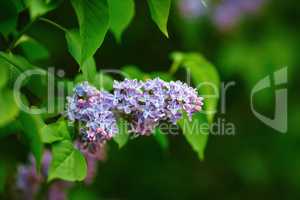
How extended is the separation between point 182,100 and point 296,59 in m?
2.60

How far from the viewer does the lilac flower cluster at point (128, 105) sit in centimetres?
181

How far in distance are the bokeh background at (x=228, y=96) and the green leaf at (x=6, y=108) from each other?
267 cm

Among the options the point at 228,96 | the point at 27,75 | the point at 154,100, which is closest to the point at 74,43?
the point at 27,75

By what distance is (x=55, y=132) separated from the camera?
1879 millimetres

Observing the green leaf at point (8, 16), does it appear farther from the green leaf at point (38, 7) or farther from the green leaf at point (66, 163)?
the green leaf at point (66, 163)

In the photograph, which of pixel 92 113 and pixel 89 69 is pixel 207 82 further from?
pixel 92 113

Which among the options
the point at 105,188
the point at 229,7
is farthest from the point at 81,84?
the point at 105,188

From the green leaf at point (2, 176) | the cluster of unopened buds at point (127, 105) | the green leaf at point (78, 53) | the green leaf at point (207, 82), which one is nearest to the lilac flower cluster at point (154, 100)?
the cluster of unopened buds at point (127, 105)

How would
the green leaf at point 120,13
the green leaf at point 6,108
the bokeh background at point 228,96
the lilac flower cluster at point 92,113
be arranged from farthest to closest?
the bokeh background at point 228,96, the green leaf at point 120,13, the lilac flower cluster at point 92,113, the green leaf at point 6,108

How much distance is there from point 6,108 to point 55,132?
0.51 m

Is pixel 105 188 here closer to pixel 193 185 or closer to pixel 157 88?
pixel 193 185

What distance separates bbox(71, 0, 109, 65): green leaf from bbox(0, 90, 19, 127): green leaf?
308 millimetres

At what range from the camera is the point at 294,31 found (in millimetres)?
4348

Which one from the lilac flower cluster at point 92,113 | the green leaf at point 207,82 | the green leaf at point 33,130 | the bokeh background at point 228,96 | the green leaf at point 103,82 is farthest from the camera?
the bokeh background at point 228,96
